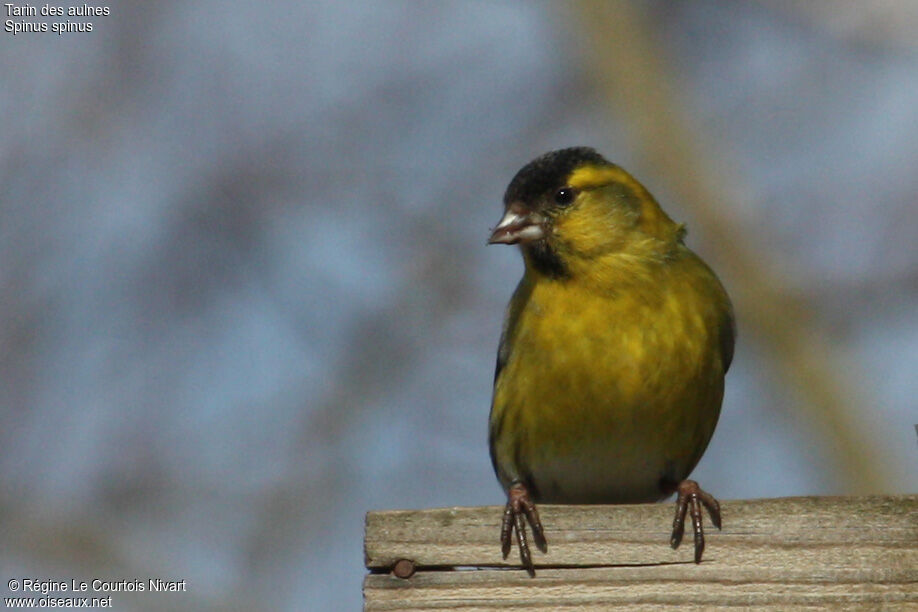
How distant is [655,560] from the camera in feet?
12.7

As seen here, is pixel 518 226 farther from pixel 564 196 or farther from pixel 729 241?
pixel 729 241

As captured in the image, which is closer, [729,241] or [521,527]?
[521,527]

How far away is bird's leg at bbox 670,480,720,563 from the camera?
3.87 m

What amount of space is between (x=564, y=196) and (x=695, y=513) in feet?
6.26

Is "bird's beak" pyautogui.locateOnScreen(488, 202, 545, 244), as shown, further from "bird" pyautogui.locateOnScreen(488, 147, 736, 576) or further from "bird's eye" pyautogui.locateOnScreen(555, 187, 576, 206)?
"bird's eye" pyautogui.locateOnScreen(555, 187, 576, 206)

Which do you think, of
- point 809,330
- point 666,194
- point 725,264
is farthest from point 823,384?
point 666,194

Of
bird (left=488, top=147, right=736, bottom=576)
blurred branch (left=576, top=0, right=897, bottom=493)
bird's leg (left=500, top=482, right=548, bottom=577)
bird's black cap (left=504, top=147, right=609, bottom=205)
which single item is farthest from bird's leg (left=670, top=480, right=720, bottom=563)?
blurred branch (left=576, top=0, right=897, bottom=493)

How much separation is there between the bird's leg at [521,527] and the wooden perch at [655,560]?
20 millimetres

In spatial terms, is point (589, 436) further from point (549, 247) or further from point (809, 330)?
point (809, 330)

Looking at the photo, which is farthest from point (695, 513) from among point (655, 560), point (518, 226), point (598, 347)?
point (518, 226)

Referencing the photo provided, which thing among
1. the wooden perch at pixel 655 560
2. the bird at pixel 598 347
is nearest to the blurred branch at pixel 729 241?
the bird at pixel 598 347

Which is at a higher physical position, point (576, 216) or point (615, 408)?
point (576, 216)

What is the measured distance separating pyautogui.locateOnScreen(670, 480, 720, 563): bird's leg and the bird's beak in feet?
5.17

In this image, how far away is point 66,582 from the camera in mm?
7996
